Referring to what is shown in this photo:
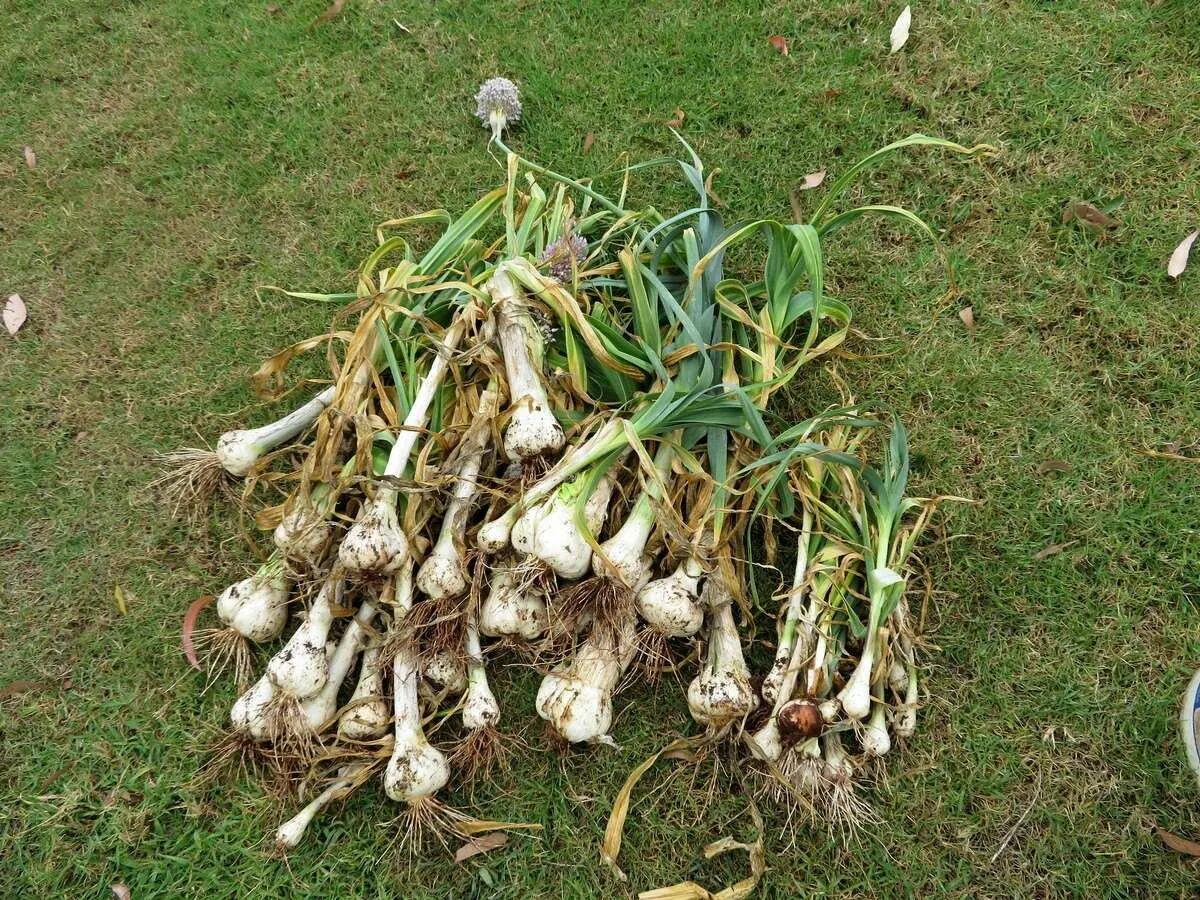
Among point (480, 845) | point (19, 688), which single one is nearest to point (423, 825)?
point (480, 845)

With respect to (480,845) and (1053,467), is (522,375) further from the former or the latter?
(1053,467)

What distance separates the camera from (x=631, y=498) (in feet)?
6.53

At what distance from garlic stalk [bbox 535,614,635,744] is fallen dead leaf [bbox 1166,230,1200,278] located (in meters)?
1.99

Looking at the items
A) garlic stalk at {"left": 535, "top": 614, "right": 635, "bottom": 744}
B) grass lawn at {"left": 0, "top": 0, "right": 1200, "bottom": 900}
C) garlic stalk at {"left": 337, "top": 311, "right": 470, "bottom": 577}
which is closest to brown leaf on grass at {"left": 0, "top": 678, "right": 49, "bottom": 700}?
grass lawn at {"left": 0, "top": 0, "right": 1200, "bottom": 900}

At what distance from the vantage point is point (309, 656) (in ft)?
6.07

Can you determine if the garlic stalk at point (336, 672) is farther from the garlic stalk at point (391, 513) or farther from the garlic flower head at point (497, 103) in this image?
the garlic flower head at point (497, 103)

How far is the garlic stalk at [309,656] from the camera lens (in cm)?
183

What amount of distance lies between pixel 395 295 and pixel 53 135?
6.39 feet

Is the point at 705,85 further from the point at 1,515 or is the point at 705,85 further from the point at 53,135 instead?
the point at 1,515

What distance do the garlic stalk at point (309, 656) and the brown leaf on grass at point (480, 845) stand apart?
20.3 inches

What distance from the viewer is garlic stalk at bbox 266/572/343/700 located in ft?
6.02

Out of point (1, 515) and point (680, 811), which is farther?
point (1, 515)

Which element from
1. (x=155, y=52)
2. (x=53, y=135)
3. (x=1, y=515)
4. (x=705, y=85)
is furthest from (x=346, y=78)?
(x=1, y=515)

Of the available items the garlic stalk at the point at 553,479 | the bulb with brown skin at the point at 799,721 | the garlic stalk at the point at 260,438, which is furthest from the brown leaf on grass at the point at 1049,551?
the garlic stalk at the point at 260,438
